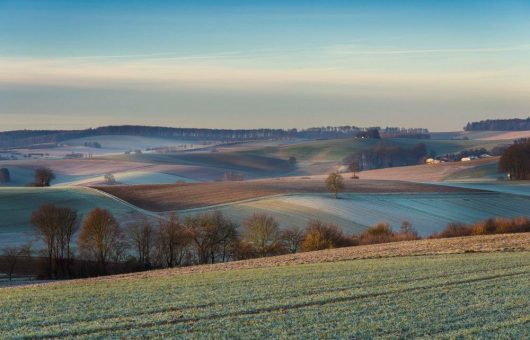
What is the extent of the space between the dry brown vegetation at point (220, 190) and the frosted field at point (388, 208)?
301cm

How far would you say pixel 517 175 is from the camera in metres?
101

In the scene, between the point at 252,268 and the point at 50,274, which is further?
the point at 50,274

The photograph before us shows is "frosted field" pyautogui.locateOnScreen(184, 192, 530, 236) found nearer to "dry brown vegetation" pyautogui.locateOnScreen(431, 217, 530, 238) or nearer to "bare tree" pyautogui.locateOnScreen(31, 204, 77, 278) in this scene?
"dry brown vegetation" pyautogui.locateOnScreen(431, 217, 530, 238)

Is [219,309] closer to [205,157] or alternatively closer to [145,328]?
[145,328]

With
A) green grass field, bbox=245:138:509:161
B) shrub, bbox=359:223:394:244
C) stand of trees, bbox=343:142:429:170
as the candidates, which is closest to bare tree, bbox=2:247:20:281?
shrub, bbox=359:223:394:244

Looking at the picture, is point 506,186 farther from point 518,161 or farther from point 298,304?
point 298,304

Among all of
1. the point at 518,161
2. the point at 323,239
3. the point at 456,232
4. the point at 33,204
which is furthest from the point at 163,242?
the point at 518,161

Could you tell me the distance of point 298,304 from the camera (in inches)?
744

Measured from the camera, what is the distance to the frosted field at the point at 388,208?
6103 cm

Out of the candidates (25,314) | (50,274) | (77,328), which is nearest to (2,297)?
(25,314)

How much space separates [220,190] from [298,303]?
5940cm

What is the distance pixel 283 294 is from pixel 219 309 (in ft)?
9.49

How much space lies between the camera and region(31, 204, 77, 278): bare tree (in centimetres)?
4728

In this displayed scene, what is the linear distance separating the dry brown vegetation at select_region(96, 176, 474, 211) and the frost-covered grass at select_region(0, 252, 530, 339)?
42257 mm
